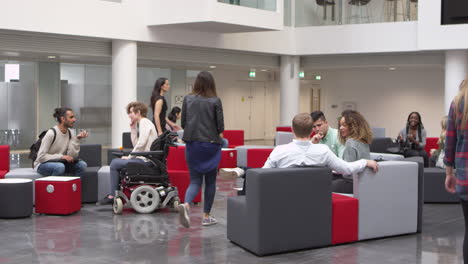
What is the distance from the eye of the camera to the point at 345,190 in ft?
23.1

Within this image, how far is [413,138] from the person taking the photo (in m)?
11.9

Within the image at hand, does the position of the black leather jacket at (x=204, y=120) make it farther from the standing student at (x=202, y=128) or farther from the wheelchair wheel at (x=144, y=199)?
the wheelchair wheel at (x=144, y=199)

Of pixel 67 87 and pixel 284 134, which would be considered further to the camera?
pixel 67 87

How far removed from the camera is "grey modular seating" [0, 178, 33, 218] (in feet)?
25.0

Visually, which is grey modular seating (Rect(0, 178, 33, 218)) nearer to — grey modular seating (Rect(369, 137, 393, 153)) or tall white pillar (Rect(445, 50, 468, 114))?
grey modular seating (Rect(369, 137, 393, 153))

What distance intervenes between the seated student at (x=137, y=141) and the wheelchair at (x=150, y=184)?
0.09 metres

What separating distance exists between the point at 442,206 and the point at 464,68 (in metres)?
10.1

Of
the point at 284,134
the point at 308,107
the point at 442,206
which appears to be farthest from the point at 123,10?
the point at 308,107

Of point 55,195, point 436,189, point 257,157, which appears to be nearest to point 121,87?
point 257,157

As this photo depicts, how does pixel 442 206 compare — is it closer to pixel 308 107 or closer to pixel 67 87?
pixel 67 87

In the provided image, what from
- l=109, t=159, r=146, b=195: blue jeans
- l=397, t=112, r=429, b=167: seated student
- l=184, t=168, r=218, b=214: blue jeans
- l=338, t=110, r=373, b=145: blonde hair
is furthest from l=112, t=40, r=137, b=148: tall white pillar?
l=338, t=110, r=373, b=145: blonde hair

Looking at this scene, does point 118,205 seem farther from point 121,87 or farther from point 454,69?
point 454,69

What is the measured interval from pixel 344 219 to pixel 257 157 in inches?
252

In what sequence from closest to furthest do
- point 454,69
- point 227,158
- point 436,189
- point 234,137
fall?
point 436,189, point 227,158, point 234,137, point 454,69
